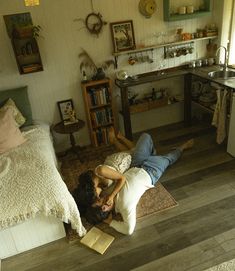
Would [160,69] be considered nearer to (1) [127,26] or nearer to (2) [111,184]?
(1) [127,26]

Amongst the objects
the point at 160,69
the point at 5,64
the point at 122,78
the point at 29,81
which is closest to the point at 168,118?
the point at 160,69

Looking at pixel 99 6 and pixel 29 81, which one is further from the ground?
pixel 99 6

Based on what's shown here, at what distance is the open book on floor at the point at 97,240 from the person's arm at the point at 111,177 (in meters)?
0.27

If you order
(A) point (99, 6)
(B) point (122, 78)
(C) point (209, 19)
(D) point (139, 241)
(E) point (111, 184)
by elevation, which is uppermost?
(A) point (99, 6)

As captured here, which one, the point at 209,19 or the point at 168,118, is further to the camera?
→ the point at 168,118

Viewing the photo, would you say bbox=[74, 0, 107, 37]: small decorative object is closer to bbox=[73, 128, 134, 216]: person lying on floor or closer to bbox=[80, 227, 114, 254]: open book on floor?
bbox=[73, 128, 134, 216]: person lying on floor

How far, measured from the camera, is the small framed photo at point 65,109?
3.16 m

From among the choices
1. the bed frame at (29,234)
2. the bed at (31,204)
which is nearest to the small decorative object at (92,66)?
the bed at (31,204)

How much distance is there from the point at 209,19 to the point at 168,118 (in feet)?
4.84

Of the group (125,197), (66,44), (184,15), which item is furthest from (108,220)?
(184,15)

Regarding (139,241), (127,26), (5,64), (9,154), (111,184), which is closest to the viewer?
(139,241)

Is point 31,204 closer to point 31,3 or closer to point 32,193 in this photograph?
point 32,193

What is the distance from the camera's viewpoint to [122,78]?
10.4 ft

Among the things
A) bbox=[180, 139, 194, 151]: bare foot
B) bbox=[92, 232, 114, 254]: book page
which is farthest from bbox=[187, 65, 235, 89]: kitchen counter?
bbox=[92, 232, 114, 254]: book page
